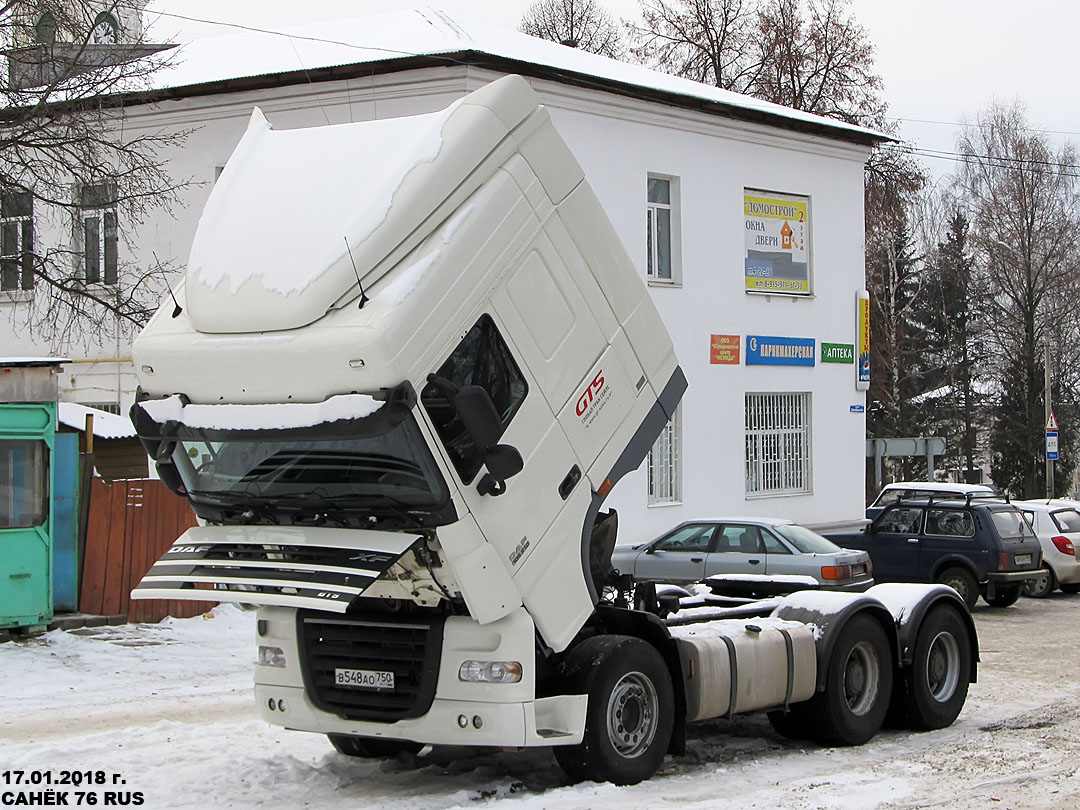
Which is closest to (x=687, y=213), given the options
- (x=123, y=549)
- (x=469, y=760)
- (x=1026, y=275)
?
(x=123, y=549)

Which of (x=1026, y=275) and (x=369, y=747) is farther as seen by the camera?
(x=1026, y=275)

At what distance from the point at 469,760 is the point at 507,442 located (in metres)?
2.80

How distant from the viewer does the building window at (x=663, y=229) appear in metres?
24.3

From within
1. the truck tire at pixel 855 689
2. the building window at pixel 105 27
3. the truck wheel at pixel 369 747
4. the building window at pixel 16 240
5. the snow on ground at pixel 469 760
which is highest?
the building window at pixel 105 27

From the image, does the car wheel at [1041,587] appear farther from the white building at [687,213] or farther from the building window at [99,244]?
the building window at [99,244]

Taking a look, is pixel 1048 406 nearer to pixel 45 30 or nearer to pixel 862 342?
pixel 862 342

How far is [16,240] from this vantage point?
78.0 ft

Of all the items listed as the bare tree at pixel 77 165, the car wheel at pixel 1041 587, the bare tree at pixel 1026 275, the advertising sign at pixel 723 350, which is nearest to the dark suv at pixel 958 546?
the car wheel at pixel 1041 587

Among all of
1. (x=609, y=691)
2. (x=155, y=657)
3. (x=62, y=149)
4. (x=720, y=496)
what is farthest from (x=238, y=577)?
(x=720, y=496)

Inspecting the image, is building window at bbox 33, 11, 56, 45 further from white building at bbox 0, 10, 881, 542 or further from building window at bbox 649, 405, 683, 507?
building window at bbox 649, 405, 683, 507

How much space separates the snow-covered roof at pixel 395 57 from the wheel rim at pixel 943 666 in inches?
488

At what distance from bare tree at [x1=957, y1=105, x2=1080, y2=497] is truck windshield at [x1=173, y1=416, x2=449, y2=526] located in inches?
1929

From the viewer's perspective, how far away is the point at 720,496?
82.5 feet

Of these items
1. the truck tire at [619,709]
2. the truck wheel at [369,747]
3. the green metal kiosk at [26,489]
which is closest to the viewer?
the truck tire at [619,709]
